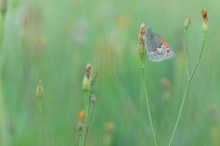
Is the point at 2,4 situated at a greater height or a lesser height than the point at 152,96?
greater

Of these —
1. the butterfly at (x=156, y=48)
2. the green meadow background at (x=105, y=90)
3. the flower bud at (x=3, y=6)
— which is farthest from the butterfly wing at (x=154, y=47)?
the flower bud at (x=3, y=6)

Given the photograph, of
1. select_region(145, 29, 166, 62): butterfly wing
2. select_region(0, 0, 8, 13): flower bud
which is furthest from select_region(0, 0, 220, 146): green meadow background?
select_region(145, 29, 166, 62): butterfly wing

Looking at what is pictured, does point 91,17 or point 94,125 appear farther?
point 91,17

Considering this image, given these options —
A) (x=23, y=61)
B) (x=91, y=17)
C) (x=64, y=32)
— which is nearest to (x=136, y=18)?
(x=91, y=17)

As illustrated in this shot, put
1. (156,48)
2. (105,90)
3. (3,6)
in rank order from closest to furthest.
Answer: (156,48), (3,6), (105,90)

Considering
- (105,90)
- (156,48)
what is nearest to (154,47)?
(156,48)

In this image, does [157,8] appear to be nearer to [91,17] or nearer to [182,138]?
[91,17]

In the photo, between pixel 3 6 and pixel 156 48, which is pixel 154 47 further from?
pixel 3 6
